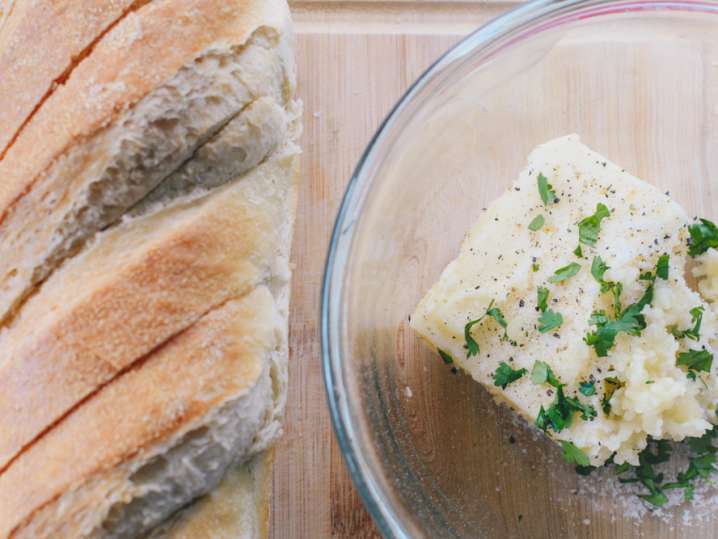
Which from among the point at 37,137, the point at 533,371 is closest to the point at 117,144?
the point at 37,137

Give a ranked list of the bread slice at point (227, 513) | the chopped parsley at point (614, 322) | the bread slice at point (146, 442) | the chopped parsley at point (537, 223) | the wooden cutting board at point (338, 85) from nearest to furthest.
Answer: the bread slice at point (146, 442)
the bread slice at point (227, 513)
the chopped parsley at point (614, 322)
the chopped parsley at point (537, 223)
the wooden cutting board at point (338, 85)

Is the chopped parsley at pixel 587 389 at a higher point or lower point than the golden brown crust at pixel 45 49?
lower

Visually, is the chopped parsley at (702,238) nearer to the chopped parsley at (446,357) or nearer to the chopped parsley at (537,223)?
the chopped parsley at (537,223)

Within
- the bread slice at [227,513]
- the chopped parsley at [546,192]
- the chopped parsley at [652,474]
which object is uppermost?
the chopped parsley at [546,192]

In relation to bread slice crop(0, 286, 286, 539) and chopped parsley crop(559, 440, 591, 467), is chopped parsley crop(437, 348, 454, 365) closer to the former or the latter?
chopped parsley crop(559, 440, 591, 467)

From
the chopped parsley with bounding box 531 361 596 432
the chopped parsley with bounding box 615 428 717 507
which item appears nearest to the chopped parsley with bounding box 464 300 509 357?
the chopped parsley with bounding box 531 361 596 432

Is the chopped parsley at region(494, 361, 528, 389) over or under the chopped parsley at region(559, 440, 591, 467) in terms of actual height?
over

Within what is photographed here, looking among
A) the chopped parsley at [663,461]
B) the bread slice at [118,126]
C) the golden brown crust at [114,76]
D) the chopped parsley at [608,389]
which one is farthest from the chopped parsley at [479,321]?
the golden brown crust at [114,76]
